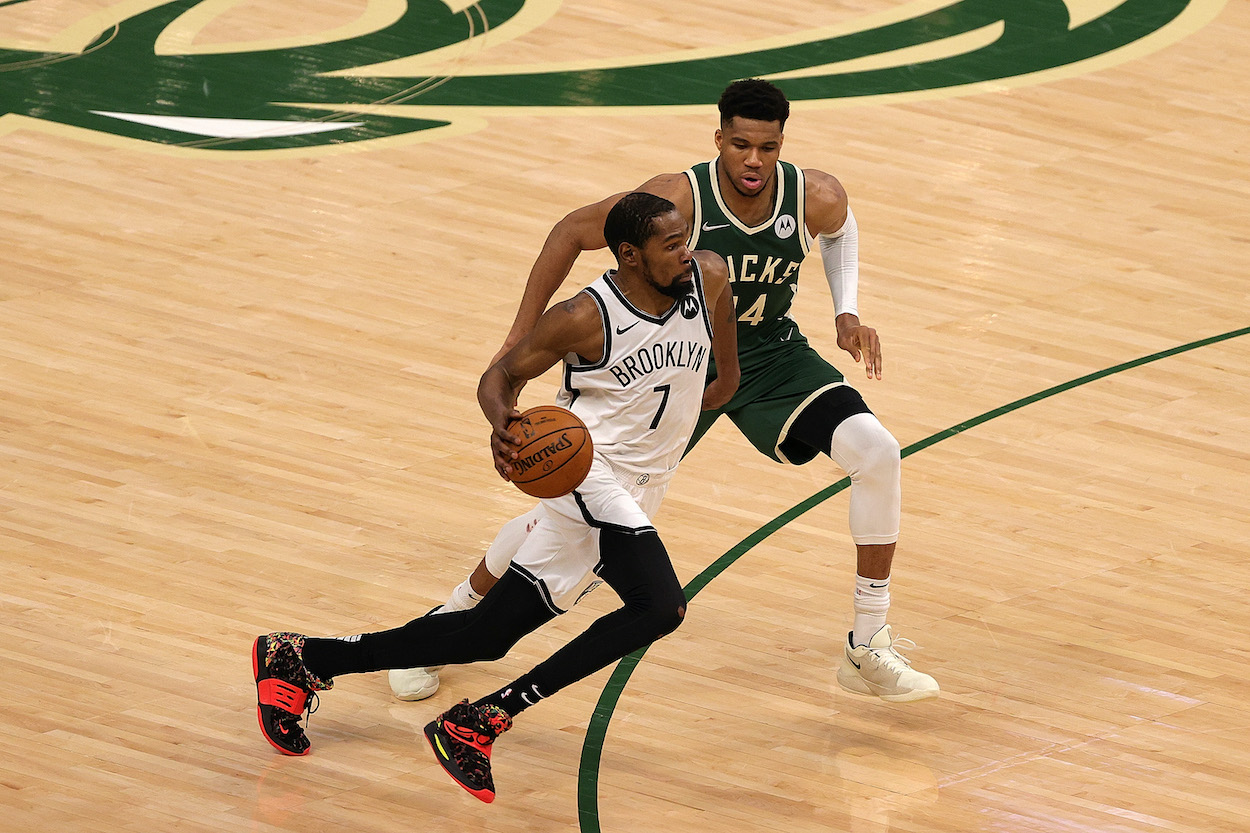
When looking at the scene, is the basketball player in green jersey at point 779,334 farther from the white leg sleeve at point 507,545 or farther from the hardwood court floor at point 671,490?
the hardwood court floor at point 671,490

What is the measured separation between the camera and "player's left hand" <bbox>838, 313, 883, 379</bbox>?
5.74m

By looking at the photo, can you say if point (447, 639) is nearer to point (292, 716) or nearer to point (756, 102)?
point (292, 716)

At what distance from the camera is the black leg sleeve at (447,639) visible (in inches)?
206

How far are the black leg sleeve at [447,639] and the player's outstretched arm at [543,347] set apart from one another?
400 mm

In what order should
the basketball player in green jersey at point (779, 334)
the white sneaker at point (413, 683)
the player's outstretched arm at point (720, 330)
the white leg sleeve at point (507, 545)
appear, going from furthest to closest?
the white sneaker at point (413, 683) → the basketball player in green jersey at point (779, 334) → the white leg sleeve at point (507, 545) → the player's outstretched arm at point (720, 330)

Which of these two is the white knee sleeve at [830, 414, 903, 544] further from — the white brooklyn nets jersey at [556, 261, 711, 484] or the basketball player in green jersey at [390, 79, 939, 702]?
the white brooklyn nets jersey at [556, 261, 711, 484]

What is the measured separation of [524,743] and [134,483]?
2.27m

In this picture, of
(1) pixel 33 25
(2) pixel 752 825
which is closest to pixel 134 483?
(2) pixel 752 825

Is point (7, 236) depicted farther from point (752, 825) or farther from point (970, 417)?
point (752, 825)

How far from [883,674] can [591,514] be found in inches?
46.8

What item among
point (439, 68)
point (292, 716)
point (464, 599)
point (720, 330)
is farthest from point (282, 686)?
point (439, 68)

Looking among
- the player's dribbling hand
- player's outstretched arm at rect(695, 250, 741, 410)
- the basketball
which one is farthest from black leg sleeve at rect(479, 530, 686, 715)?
player's outstretched arm at rect(695, 250, 741, 410)

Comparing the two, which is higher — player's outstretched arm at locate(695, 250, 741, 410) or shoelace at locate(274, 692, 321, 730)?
player's outstretched arm at locate(695, 250, 741, 410)

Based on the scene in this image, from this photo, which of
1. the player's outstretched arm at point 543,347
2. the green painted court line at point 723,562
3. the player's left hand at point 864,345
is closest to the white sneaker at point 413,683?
the green painted court line at point 723,562
